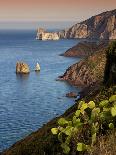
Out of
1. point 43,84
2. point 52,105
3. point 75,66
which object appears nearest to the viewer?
point 52,105

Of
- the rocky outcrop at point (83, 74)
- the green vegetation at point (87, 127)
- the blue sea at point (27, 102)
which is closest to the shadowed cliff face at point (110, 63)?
the green vegetation at point (87, 127)

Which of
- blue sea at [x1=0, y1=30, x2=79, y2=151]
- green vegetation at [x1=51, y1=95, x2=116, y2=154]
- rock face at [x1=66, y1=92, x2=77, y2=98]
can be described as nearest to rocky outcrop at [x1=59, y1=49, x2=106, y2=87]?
blue sea at [x1=0, y1=30, x2=79, y2=151]

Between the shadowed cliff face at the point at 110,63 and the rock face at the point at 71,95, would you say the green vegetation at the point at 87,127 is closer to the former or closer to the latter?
the shadowed cliff face at the point at 110,63

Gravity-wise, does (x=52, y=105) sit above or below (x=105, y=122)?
below

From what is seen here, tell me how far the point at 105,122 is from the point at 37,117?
319 ft

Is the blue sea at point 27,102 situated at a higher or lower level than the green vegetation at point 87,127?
lower

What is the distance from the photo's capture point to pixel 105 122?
15008mm

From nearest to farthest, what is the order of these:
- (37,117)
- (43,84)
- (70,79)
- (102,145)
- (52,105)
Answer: (102,145) → (37,117) → (52,105) → (43,84) → (70,79)

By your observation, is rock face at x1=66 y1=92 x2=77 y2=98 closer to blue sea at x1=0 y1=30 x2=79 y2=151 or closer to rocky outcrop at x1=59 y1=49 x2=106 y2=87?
blue sea at x1=0 y1=30 x2=79 y2=151

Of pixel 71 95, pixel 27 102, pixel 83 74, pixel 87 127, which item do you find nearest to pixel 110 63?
pixel 87 127

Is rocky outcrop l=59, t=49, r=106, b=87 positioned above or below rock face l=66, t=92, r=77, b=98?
above

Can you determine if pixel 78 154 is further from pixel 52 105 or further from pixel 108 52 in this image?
pixel 52 105

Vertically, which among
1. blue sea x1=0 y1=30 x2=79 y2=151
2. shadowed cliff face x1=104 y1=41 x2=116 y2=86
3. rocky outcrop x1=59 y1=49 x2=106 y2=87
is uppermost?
shadowed cliff face x1=104 y1=41 x2=116 y2=86

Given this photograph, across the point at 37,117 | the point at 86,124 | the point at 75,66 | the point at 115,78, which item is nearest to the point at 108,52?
the point at 115,78
